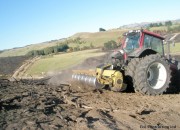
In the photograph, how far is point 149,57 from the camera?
9.73 m

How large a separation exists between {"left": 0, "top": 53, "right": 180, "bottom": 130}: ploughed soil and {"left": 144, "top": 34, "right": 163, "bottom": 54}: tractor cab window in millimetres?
1992

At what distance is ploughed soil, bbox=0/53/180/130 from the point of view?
6016mm

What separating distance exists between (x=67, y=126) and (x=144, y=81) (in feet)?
13.5

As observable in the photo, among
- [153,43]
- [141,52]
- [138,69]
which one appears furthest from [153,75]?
[153,43]

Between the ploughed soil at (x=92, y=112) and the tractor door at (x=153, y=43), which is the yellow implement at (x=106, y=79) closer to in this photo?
the ploughed soil at (x=92, y=112)

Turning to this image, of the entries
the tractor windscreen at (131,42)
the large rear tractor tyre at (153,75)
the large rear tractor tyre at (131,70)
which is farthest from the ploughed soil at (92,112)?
the tractor windscreen at (131,42)

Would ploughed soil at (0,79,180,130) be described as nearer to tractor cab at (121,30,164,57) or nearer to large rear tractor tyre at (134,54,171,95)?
large rear tractor tyre at (134,54,171,95)

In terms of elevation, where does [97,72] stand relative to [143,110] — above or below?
above

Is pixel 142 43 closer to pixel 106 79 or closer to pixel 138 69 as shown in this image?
pixel 138 69

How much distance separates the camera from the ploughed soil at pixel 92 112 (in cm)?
602

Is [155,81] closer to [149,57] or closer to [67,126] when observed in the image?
[149,57]

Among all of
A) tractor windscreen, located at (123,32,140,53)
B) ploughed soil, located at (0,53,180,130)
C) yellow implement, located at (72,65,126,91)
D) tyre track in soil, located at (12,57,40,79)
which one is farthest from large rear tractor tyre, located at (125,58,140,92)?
tyre track in soil, located at (12,57,40,79)

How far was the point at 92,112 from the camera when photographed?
22.9 feet

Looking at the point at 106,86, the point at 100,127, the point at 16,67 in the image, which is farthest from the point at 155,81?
the point at 16,67
